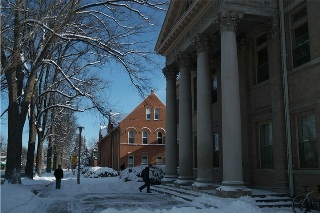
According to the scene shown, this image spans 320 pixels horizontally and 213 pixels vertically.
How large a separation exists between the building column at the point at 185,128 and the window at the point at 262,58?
4555mm

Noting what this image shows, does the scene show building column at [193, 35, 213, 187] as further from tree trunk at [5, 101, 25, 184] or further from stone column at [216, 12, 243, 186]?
tree trunk at [5, 101, 25, 184]

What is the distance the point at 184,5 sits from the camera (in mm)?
21844

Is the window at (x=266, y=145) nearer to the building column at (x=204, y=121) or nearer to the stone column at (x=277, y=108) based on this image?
the stone column at (x=277, y=108)

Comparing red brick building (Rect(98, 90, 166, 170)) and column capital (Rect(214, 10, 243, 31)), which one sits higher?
column capital (Rect(214, 10, 243, 31))

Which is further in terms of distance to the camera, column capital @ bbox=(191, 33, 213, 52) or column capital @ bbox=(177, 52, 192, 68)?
column capital @ bbox=(177, 52, 192, 68)

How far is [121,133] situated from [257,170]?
36.2 meters

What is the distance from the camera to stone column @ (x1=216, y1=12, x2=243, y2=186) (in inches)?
579

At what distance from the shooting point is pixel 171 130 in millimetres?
23594

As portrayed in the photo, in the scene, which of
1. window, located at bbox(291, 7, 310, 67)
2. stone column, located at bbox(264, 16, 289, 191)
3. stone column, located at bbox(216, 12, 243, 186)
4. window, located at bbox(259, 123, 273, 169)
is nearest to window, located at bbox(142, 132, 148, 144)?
window, located at bbox(259, 123, 273, 169)

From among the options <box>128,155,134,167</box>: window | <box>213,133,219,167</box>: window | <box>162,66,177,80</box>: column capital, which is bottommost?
<box>128,155,134,167</box>: window

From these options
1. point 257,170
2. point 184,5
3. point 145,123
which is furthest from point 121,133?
point 257,170

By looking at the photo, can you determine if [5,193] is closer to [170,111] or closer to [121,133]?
[170,111]

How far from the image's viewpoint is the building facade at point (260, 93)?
47.2 feet

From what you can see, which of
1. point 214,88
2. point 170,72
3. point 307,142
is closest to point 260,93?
point 307,142
